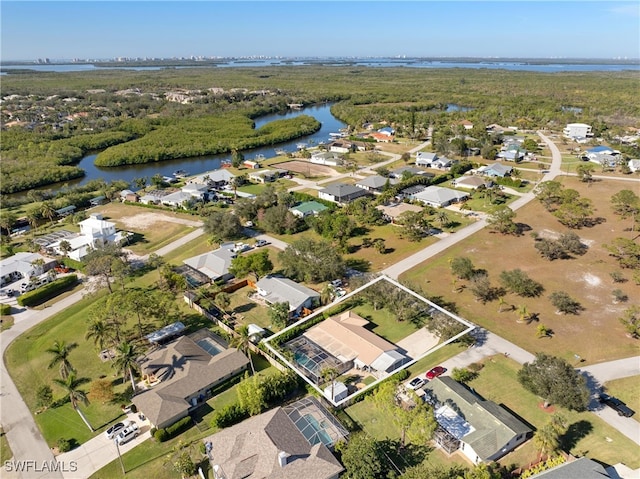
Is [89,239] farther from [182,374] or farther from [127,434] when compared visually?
[127,434]

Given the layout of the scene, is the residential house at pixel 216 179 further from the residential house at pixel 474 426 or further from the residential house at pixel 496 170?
the residential house at pixel 474 426

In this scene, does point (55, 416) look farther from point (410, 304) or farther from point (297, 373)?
point (410, 304)

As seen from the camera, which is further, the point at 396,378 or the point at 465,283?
the point at 465,283

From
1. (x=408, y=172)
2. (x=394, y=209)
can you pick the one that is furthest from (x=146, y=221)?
(x=408, y=172)

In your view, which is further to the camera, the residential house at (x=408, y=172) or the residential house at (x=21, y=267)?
the residential house at (x=408, y=172)

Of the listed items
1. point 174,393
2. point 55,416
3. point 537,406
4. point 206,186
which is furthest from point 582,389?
point 206,186

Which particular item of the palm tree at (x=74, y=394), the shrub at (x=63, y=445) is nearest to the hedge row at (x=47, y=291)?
the palm tree at (x=74, y=394)
